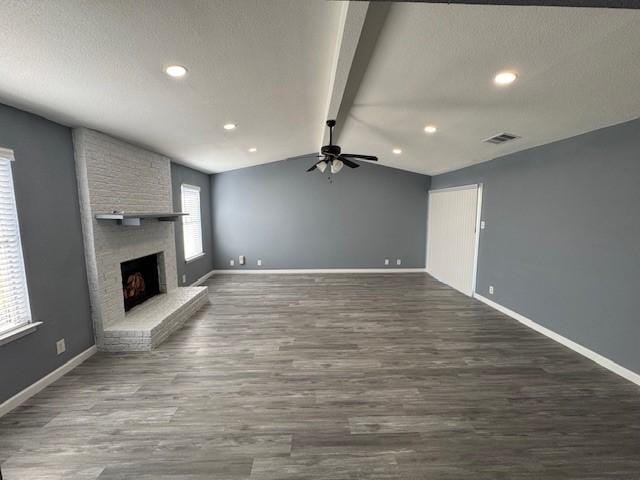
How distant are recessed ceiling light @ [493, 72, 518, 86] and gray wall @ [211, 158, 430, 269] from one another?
4.72 metres

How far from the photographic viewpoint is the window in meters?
5.59

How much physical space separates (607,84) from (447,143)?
6.77 ft

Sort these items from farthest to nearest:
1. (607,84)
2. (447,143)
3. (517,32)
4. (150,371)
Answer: (447,143) < (150,371) < (607,84) < (517,32)

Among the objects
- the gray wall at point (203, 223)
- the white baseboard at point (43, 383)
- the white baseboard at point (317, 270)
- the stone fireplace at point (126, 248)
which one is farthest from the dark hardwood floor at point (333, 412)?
the white baseboard at point (317, 270)

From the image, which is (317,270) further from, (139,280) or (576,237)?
(576,237)

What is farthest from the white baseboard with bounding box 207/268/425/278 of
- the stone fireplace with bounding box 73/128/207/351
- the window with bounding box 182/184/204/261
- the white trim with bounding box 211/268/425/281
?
the stone fireplace with bounding box 73/128/207/351

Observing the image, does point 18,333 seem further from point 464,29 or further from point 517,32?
point 517,32

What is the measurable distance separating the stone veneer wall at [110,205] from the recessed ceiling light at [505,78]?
4.01m

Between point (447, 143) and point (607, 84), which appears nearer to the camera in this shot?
point (607, 84)

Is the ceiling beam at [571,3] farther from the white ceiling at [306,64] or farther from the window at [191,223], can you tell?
the window at [191,223]

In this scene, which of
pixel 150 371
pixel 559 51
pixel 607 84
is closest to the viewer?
pixel 559 51

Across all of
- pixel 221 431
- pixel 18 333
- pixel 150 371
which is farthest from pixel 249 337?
pixel 18 333

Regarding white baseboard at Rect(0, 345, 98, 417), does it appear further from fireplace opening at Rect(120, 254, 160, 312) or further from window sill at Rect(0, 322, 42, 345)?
fireplace opening at Rect(120, 254, 160, 312)

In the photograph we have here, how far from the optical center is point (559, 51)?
181cm
